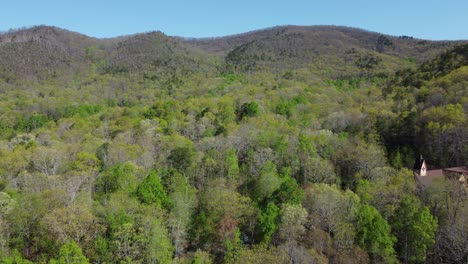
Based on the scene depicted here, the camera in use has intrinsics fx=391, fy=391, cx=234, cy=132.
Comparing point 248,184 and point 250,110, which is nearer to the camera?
point 248,184

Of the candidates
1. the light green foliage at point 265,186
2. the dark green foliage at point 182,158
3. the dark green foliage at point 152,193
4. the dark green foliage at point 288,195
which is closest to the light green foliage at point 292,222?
the dark green foliage at point 288,195

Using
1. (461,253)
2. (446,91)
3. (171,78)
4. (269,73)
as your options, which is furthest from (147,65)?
(461,253)

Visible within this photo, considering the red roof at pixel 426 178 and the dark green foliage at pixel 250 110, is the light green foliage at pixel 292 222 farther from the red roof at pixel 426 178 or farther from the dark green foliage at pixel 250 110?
the dark green foliage at pixel 250 110

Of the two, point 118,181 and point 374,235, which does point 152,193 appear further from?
point 374,235

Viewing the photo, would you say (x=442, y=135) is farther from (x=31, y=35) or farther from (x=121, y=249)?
(x=31, y=35)

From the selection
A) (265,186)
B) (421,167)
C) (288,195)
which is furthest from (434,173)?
(265,186)

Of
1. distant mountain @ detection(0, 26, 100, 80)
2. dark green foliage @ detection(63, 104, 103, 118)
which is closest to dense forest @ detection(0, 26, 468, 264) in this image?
dark green foliage @ detection(63, 104, 103, 118)
